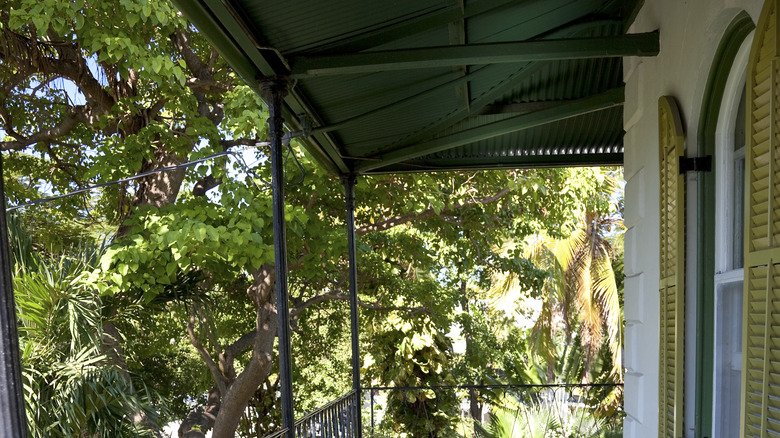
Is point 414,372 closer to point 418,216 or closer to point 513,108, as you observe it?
point 418,216

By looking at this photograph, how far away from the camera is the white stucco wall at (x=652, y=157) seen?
2.80m

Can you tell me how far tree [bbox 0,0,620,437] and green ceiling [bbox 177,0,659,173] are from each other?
1925 millimetres

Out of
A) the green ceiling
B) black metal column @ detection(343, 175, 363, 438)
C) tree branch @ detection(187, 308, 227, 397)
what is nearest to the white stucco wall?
the green ceiling

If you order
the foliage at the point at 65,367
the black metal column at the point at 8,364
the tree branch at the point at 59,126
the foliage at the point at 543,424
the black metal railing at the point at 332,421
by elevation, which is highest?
the tree branch at the point at 59,126

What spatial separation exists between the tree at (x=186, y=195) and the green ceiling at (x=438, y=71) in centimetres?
193

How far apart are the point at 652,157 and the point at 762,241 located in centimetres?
155

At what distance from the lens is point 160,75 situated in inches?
294

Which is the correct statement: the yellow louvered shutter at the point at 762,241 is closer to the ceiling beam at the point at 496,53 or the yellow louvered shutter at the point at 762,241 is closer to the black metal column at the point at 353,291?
the ceiling beam at the point at 496,53

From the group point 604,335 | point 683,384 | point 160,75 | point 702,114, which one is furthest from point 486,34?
point 604,335

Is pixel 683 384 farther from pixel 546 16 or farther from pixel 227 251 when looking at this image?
pixel 227 251

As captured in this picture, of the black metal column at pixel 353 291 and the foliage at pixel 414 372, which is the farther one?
the foliage at pixel 414 372

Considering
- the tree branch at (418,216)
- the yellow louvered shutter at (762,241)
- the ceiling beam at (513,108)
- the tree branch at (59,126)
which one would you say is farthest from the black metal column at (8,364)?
the tree branch at (418,216)

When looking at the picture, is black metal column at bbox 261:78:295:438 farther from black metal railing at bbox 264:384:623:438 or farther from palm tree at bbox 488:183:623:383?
palm tree at bbox 488:183:623:383

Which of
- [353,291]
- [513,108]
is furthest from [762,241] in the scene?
[353,291]
